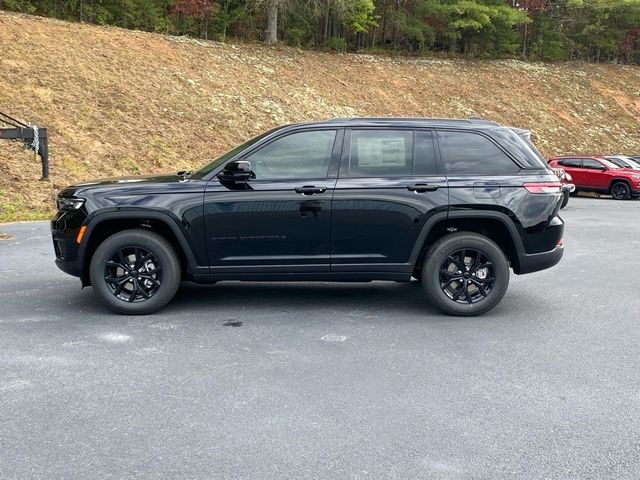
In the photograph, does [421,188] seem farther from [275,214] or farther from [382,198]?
[275,214]

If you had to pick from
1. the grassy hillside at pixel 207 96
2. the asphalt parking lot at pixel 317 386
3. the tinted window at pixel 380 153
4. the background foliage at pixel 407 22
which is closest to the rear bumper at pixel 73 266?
the asphalt parking lot at pixel 317 386

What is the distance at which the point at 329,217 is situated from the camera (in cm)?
561

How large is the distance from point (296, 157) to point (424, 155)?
1220 millimetres

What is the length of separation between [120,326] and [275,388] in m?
1.95

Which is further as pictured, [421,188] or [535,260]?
[535,260]

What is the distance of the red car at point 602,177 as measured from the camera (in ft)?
66.4

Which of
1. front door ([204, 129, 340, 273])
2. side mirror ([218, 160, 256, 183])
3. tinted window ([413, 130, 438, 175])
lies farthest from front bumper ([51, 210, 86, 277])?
tinted window ([413, 130, 438, 175])

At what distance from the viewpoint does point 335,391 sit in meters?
4.03

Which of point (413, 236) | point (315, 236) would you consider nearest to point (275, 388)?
point (315, 236)

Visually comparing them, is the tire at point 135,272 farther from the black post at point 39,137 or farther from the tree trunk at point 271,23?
the tree trunk at point 271,23

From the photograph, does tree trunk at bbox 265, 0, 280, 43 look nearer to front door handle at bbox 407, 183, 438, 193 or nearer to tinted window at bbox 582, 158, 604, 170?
tinted window at bbox 582, 158, 604, 170

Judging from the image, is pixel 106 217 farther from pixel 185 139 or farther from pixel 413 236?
pixel 185 139

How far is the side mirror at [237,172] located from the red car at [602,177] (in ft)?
59.4

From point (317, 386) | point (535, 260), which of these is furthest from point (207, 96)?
point (317, 386)
